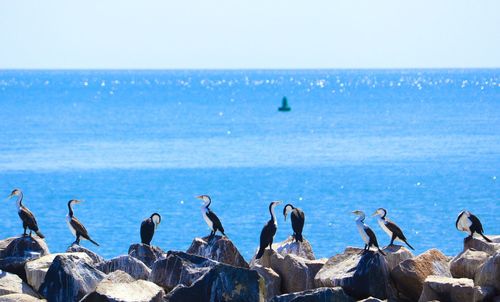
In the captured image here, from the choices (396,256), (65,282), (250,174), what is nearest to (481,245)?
(396,256)

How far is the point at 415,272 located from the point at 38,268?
604cm

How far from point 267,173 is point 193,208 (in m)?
11.2

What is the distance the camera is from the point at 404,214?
39000 mm

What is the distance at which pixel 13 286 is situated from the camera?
57.0 ft

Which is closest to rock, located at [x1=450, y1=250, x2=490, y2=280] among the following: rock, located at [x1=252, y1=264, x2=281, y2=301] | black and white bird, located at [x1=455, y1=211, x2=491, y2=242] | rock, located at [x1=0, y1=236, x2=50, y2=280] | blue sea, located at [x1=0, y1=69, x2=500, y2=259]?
black and white bird, located at [x1=455, y1=211, x2=491, y2=242]

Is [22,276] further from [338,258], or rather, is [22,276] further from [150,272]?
[338,258]

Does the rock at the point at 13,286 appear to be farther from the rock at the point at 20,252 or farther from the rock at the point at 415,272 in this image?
the rock at the point at 415,272

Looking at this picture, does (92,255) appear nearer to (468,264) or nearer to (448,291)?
(448,291)

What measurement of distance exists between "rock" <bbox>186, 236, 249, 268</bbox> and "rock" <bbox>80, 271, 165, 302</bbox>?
2.10m

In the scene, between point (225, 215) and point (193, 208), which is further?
point (193, 208)

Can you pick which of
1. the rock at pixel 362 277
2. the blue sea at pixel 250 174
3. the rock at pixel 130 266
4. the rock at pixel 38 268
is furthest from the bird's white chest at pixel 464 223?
the blue sea at pixel 250 174

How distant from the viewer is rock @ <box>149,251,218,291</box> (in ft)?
56.2

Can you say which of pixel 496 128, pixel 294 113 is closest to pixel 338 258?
pixel 496 128

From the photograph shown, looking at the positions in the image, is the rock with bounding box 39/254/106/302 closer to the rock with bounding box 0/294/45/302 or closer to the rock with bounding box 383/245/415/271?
the rock with bounding box 0/294/45/302
